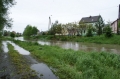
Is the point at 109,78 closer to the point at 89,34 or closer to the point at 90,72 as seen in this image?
the point at 90,72

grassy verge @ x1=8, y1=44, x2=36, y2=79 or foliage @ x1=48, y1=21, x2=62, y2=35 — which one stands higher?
foliage @ x1=48, y1=21, x2=62, y2=35

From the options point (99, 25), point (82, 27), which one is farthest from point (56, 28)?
point (99, 25)

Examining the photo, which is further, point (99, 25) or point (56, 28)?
point (56, 28)

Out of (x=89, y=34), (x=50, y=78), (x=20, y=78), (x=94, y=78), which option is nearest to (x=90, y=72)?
(x=94, y=78)

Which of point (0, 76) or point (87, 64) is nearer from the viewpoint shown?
point (0, 76)

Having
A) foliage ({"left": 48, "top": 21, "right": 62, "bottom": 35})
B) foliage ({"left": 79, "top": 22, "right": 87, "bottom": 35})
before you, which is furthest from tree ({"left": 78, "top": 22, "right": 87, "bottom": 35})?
foliage ({"left": 48, "top": 21, "right": 62, "bottom": 35})

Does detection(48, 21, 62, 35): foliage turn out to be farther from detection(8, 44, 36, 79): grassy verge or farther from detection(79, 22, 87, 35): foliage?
detection(8, 44, 36, 79): grassy verge

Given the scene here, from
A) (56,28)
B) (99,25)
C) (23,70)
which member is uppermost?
(99,25)

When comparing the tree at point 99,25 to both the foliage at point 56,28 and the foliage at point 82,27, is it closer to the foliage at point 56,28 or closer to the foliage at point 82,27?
the foliage at point 82,27

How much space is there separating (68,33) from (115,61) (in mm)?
57695

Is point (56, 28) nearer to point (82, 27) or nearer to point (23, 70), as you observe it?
point (82, 27)

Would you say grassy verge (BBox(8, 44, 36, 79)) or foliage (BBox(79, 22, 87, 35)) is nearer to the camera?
grassy verge (BBox(8, 44, 36, 79))

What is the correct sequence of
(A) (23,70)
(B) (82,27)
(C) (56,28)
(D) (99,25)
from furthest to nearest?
1. (C) (56,28)
2. (B) (82,27)
3. (D) (99,25)
4. (A) (23,70)

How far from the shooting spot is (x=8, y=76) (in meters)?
6.11
